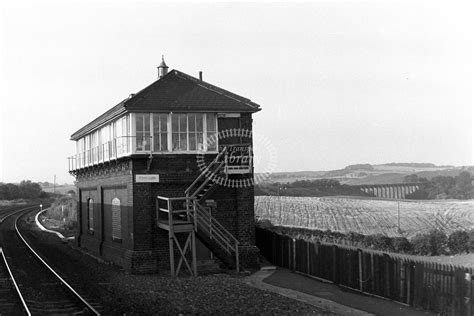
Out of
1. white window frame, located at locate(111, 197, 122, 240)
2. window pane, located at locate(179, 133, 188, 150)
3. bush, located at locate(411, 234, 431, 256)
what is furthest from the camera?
bush, located at locate(411, 234, 431, 256)

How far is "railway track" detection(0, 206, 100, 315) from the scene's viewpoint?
13.9 m

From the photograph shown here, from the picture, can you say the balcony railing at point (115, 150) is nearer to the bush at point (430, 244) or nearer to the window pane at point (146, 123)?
the window pane at point (146, 123)

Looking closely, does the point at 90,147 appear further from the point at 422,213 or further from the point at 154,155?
the point at 422,213

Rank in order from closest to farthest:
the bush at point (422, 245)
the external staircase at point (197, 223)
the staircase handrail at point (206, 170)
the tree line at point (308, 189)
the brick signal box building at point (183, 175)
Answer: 1. the external staircase at point (197, 223)
2. the brick signal box building at point (183, 175)
3. the staircase handrail at point (206, 170)
4. the bush at point (422, 245)
5. the tree line at point (308, 189)

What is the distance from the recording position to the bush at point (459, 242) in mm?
28484

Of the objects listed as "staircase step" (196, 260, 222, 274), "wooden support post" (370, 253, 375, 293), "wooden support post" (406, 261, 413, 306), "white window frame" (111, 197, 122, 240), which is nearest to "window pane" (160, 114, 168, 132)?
"white window frame" (111, 197, 122, 240)

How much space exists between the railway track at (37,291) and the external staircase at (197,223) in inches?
162

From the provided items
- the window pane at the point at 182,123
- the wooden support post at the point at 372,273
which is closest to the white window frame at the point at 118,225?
the window pane at the point at 182,123

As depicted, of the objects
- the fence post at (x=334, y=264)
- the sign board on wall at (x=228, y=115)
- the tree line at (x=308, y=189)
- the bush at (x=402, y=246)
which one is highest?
the sign board on wall at (x=228, y=115)

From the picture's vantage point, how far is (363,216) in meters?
45.8

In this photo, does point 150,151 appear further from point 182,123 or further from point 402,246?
point 402,246

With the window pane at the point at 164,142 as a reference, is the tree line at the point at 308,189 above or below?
below

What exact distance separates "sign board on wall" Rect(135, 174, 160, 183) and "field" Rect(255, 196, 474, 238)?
64.6 feet

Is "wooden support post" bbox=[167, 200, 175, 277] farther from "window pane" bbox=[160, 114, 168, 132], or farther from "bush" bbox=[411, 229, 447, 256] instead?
"bush" bbox=[411, 229, 447, 256]
